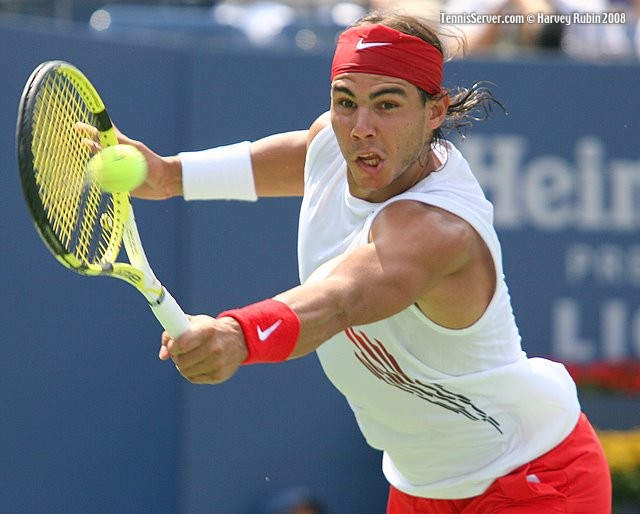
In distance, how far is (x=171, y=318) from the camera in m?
2.85

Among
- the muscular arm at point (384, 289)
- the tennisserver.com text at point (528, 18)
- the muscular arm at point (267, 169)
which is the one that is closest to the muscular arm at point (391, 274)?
the muscular arm at point (384, 289)

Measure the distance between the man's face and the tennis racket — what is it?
1.93 ft

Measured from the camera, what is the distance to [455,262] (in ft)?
10.7

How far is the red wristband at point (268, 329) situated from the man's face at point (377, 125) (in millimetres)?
574

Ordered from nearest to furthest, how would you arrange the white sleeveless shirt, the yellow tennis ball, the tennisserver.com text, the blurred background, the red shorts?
the yellow tennis ball → the white sleeveless shirt → the red shorts → the blurred background → the tennisserver.com text

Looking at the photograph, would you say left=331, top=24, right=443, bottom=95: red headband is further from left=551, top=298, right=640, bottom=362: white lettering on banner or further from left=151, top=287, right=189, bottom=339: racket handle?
left=551, top=298, right=640, bottom=362: white lettering on banner

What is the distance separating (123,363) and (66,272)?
550 millimetres

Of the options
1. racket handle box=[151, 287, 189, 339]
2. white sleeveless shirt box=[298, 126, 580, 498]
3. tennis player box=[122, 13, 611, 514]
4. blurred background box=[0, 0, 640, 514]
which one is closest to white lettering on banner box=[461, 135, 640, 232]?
blurred background box=[0, 0, 640, 514]

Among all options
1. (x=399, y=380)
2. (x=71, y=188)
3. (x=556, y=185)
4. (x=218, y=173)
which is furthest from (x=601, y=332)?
(x=71, y=188)

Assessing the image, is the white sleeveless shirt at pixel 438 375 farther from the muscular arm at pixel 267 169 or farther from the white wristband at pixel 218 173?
the white wristband at pixel 218 173

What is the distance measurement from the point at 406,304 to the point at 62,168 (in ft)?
2.93

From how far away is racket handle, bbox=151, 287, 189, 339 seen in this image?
2.82 metres

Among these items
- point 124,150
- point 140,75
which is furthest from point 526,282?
point 124,150

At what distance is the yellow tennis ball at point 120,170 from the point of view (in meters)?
2.96
